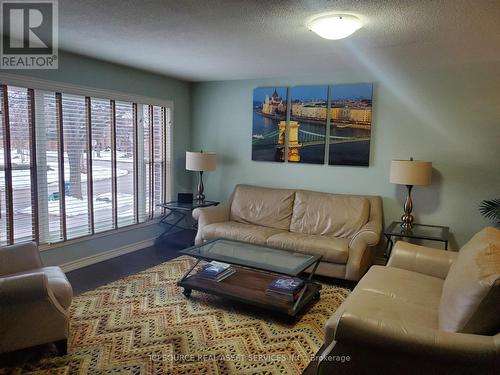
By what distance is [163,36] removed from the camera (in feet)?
9.92

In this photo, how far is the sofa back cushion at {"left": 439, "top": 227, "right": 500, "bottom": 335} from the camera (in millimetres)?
1653

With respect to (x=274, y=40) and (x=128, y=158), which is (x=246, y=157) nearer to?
(x=128, y=158)

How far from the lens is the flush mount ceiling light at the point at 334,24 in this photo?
2395 millimetres

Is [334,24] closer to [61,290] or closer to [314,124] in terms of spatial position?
[314,124]

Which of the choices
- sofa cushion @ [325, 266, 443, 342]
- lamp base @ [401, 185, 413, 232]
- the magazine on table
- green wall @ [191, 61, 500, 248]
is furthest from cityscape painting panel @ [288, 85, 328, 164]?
sofa cushion @ [325, 266, 443, 342]

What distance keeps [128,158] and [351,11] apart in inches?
127

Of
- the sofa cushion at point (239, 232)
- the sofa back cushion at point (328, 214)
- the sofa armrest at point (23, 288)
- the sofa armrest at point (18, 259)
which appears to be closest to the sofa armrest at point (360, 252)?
the sofa back cushion at point (328, 214)

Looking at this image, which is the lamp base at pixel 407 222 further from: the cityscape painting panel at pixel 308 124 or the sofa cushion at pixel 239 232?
the sofa cushion at pixel 239 232

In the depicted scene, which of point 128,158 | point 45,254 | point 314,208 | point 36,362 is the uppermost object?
point 128,158

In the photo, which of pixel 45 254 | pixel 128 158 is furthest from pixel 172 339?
pixel 128 158

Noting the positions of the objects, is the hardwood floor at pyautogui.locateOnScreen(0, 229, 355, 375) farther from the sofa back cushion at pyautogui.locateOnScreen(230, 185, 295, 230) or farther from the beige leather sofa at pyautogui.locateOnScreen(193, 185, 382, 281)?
the sofa back cushion at pyautogui.locateOnScreen(230, 185, 295, 230)

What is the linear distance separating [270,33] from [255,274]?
2099 mm

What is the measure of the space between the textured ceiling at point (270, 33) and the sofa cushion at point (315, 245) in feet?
6.18

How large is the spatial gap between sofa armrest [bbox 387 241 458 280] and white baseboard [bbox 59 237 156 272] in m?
3.18
